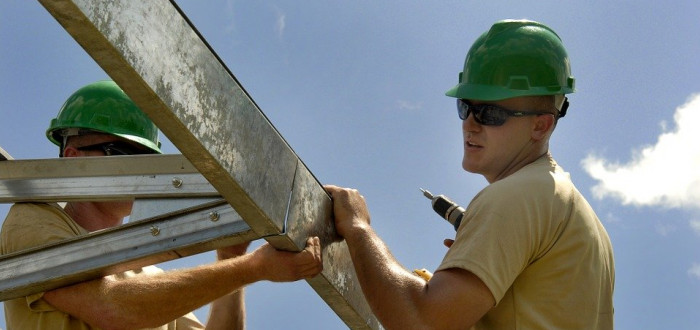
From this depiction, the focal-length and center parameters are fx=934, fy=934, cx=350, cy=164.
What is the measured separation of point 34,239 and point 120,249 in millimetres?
639

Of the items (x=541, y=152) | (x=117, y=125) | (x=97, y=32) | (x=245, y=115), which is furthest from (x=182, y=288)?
(x=97, y=32)

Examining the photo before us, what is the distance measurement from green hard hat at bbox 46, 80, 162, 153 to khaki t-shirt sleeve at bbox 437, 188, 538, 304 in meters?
2.25

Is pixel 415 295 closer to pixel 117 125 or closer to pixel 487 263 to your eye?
pixel 487 263

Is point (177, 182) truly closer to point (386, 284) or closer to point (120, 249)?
point (120, 249)

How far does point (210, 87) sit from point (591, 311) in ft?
4.79

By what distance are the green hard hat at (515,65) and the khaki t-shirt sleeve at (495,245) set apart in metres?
0.53

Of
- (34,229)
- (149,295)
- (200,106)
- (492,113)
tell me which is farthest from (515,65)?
(34,229)

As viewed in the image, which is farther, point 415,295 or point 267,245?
point 267,245

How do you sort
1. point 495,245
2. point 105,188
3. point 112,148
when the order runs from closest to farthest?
point 495,245 < point 105,188 < point 112,148

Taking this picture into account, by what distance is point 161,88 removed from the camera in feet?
8.48

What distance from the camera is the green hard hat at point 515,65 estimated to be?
3488 millimetres

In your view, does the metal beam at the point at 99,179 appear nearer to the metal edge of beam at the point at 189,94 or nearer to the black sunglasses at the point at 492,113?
the metal edge of beam at the point at 189,94

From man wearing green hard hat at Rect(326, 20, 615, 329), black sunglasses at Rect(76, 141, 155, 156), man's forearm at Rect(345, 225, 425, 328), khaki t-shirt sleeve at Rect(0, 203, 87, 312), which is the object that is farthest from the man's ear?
black sunglasses at Rect(76, 141, 155, 156)

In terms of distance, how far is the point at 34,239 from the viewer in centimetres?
413
